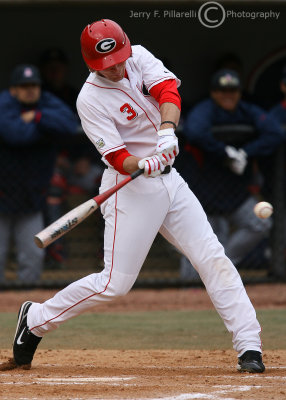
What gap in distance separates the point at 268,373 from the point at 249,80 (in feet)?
18.4

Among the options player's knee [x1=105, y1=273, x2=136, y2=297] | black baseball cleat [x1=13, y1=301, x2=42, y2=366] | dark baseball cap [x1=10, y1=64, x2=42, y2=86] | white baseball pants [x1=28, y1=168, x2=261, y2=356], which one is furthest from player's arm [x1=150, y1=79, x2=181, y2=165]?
dark baseball cap [x1=10, y1=64, x2=42, y2=86]

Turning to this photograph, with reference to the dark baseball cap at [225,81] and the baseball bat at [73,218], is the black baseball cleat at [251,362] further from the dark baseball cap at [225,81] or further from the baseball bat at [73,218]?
the dark baseball cap at [225,81]

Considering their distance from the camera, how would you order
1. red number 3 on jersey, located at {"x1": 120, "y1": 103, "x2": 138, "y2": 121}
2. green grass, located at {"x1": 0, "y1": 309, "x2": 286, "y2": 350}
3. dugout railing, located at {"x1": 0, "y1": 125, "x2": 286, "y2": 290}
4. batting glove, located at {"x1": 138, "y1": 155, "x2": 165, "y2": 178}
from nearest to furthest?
batting glove, located at {"x1": 138, "y1": 155, "x2": 165, "y2": 178}
red number 3 on jersey, located at {"x1": 120, "y1": 103, "x2": 138, "y2": 121}
green grass, located at {"x1": 0, "y1": 309, "x2": 286, "y2": 350}
dugout railing, located at {"x1": 0, "y1": 125, "x2": 286, "y2": 290}

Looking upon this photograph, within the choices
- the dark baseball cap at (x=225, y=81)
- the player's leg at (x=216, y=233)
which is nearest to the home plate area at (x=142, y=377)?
the player's leg at (x=216, y=233)

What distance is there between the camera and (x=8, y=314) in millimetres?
6828

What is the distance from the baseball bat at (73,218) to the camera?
4215mm

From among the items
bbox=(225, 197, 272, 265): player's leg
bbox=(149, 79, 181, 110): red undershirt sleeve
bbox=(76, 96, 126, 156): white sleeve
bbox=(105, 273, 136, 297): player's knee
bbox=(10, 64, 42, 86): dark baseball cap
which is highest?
bbox=(10, 64, 42, 86): dark baseball cap

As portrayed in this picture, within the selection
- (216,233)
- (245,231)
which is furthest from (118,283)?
(245,231)

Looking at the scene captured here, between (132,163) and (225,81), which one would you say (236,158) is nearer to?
(225,81)

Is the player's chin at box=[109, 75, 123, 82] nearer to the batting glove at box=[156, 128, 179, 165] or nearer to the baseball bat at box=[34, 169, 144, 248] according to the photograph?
the batting glove at box=[156, 128, 179, 165]

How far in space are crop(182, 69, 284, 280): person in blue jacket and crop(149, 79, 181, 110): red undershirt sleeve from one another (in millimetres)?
2957

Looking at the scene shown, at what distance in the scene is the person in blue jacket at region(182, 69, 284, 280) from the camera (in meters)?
7.65

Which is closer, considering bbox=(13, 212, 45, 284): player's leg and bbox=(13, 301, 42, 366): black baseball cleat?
bbox=(13, 301, 42, 366): black baseball cleat

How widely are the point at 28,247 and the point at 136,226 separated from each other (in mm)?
3279
